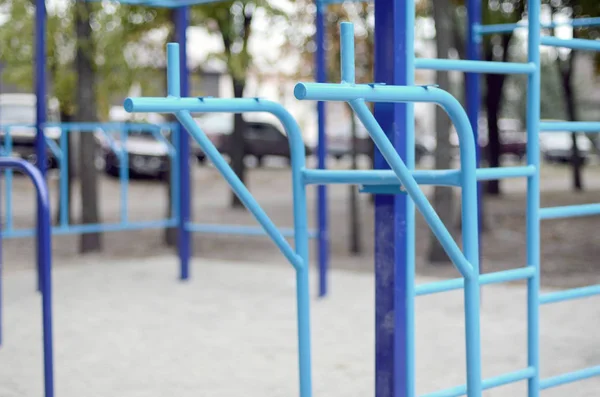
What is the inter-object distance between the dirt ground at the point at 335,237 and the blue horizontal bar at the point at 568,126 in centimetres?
442

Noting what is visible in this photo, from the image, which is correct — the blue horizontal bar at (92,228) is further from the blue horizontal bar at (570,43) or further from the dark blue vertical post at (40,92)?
the blue horizontal bar at (570,43)

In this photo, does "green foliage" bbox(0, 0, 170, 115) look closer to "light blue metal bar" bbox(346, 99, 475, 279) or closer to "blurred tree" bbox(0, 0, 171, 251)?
"blurred tree" bbox(0, 0, 171, 251)

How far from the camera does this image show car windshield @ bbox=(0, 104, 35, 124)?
13328 mm

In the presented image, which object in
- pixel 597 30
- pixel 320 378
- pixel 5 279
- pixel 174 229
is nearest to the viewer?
pixel 320 378

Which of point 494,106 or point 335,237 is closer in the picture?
point 335,237

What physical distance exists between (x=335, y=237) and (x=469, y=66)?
8.58m

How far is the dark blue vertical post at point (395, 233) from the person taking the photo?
9.14ft

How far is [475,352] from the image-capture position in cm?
264

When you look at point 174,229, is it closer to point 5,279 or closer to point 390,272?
point 5,279

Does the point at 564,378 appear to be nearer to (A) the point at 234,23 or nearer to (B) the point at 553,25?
(B) the point at 553,25

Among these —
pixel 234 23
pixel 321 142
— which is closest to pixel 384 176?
pixel 321 142

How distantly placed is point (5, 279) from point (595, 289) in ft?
16.4

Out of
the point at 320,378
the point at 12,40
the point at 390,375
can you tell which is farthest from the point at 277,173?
the point at 390,375

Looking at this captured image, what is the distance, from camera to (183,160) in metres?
6.96
